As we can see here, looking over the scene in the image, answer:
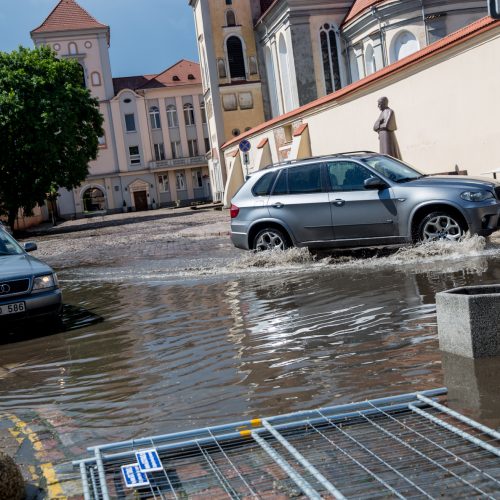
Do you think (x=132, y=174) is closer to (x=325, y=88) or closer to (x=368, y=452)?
(x=325, y=88)

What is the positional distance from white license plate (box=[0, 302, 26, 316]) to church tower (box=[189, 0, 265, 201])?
46.8 metres

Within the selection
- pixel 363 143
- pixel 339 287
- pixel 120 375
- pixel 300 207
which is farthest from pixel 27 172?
pixel 120 375

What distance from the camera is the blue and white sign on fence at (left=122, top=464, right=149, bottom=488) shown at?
386cm

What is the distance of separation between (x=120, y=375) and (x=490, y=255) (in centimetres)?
690

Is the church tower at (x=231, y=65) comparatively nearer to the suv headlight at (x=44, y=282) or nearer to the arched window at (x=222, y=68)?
the arched window at (x=222, y=68)

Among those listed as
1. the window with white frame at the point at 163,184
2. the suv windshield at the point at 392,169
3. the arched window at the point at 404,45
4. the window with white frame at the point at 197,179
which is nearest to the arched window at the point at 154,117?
the window with white frame at the point at 163,184

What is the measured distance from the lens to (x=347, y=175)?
507 inches

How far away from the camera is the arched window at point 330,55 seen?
162ft

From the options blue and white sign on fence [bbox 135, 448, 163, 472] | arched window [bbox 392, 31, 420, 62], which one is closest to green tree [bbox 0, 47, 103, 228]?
arched window [bbox 392, 31, 420, 62]

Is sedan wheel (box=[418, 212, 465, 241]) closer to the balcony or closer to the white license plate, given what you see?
the white license plate

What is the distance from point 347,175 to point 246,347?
20.7 feet

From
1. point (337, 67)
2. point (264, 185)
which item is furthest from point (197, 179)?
point (264, 185)

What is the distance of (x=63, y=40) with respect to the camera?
265 ft

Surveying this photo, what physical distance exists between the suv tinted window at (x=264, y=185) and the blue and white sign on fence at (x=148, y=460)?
959 centimetres
